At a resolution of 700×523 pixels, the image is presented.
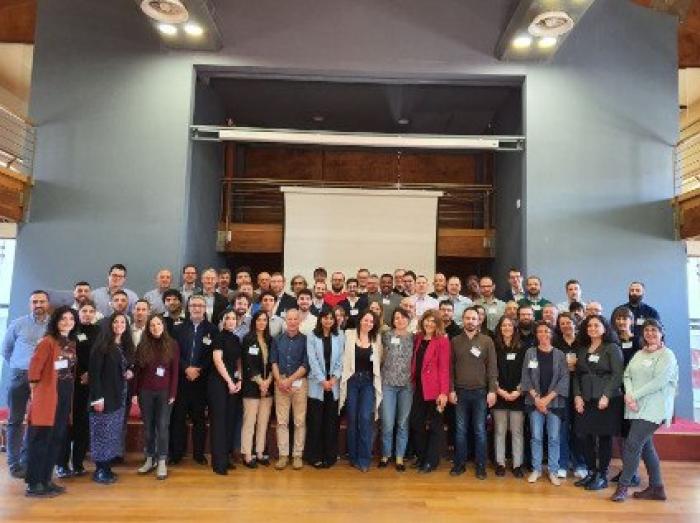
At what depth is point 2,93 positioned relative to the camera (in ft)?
29.5

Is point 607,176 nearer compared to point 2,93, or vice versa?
point 607,176

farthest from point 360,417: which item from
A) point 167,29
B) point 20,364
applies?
point 167,29

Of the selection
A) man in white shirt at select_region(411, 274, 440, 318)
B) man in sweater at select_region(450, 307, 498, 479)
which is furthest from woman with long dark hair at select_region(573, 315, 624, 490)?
man in white shirt at select_region(411, 274, 440, 318)

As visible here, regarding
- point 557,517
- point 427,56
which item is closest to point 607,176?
point 427,56

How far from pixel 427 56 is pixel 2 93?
6912 mm

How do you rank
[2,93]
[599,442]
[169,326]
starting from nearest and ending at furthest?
1. [599,442]
2. [169,326]
3. [2,93]

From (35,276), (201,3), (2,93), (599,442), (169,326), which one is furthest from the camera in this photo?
(2,93)

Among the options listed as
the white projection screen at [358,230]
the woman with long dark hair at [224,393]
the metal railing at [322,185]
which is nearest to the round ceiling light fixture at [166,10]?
the white projection screen at [358,230]

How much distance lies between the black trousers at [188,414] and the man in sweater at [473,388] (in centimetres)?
210

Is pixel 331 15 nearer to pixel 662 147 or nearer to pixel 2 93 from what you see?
pixel 662 147

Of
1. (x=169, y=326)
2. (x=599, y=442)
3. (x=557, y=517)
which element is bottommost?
(x=557, y=517)

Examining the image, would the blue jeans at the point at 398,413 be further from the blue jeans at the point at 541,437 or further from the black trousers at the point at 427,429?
the blue jeans at the point at 541,437

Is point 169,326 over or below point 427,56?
below

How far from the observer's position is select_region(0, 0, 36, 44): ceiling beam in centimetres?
756
